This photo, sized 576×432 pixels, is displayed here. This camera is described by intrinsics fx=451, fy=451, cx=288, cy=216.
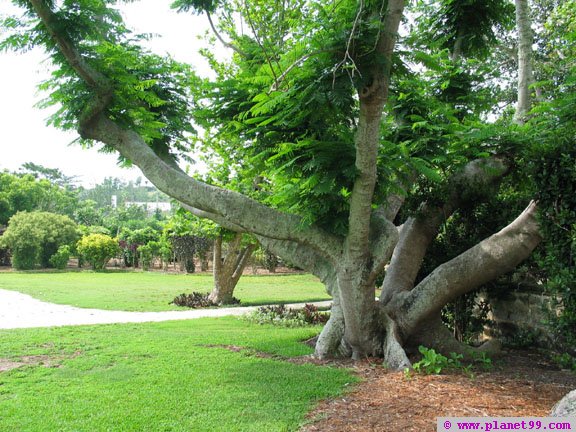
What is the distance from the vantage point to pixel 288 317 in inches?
431

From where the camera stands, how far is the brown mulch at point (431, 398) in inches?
151

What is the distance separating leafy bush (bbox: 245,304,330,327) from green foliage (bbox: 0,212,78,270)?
72.5ft

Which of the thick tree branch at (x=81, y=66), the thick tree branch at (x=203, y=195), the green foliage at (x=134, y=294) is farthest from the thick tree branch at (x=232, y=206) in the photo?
the green foliage at (x=134, y=294)

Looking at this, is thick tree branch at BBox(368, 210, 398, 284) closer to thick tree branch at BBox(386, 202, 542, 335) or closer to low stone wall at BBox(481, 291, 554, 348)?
thick tree branch at BBox(386, 202, 542, 335)

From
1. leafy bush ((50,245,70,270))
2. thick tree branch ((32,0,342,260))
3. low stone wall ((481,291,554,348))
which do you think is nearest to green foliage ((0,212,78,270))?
leafy bush ((50,245,70,270))

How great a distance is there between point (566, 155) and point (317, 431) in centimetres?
373

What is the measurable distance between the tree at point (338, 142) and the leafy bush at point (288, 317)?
154 inches

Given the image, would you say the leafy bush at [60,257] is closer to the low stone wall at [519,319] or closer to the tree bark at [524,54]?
the low stone wall at [519,319]

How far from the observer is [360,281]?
19.5ft

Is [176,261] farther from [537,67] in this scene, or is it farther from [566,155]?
[566,155]

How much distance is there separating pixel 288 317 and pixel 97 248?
21256 mm

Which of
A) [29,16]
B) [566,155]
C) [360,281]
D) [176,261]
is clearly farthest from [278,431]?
[176,261]

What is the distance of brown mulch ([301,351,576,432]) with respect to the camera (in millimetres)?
3826

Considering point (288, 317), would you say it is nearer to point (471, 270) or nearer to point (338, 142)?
point (471, 270)
